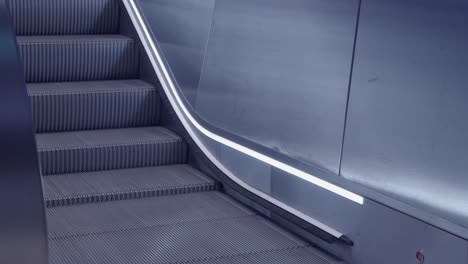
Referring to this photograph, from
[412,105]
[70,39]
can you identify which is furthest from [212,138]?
[412,105]

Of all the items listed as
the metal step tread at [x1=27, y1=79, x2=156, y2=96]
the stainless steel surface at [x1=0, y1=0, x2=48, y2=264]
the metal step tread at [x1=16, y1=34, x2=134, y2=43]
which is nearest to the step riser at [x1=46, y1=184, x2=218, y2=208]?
the metal step tread at [x1=27, y1=79, x2=156, y2=96]

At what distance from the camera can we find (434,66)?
130 inches

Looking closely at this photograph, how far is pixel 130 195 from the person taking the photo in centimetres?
486

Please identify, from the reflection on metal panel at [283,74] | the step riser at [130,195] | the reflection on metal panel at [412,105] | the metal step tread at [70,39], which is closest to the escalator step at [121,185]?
the step riser at [130,195]

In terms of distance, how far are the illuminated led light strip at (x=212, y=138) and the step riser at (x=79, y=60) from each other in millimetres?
211

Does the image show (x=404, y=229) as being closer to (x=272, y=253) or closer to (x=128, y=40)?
(x=272, y=253)

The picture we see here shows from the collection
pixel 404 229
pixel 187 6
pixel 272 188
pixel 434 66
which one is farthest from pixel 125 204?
pixel 434 66

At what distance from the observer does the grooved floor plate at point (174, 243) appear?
13.0 feet

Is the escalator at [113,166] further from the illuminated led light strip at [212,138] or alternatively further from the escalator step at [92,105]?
the illuminated led light strip at [212,138]

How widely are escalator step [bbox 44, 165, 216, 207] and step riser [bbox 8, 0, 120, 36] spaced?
1.59 m

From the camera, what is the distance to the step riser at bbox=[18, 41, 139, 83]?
573cm

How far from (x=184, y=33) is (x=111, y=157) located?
1026mm

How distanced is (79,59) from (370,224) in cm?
298

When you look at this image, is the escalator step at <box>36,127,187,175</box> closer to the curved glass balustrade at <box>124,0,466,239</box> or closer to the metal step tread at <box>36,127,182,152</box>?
the metal step tread at <box>36,127,182,152</box>
